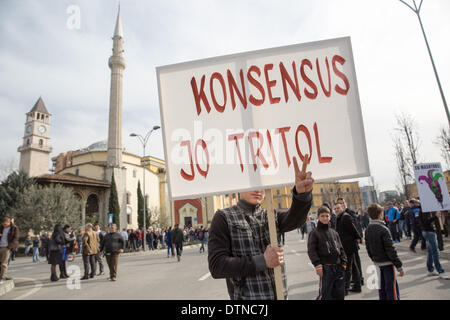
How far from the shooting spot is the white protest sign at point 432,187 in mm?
8250

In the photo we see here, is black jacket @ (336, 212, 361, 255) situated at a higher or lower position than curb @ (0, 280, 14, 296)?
higher

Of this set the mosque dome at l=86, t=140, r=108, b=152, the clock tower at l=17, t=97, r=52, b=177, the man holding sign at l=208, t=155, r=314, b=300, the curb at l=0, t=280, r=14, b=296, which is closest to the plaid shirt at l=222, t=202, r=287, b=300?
the man holding sign at l=208, t=155, r=314, b=300

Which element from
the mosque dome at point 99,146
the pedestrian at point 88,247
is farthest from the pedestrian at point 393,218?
the mosque dome at point 99,146

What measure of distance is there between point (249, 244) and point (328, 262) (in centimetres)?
282

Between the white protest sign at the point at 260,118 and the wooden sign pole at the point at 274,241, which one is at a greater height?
the white protest sign at the point at 260,118

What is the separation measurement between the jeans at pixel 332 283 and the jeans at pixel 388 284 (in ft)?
1.70

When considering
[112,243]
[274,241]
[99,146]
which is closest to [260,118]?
[274,241]

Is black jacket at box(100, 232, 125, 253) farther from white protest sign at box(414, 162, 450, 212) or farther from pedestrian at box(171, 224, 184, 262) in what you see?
white protest sign at box(414, 162, 450, 212)

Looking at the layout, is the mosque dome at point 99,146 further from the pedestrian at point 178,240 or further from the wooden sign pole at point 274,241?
the wooden sign pole at point 274,241

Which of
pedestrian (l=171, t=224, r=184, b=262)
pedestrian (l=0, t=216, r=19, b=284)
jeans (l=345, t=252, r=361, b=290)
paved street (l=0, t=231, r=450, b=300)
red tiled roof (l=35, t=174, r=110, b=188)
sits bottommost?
paved street (l=0, t=231, r=450, b=300)

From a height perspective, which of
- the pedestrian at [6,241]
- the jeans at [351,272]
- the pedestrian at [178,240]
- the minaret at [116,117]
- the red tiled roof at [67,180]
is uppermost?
the minaret at [116,117]

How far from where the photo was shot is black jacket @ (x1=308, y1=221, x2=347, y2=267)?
170 inches
